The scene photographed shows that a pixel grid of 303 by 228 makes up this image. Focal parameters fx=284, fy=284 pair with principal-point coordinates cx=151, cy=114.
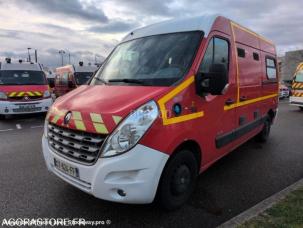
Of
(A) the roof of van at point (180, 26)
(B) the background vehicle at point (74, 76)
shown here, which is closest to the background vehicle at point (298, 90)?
(B) the background vehicle at point (74, 76)

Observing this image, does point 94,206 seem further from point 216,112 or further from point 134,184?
point 216,112

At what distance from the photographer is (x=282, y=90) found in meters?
23.1

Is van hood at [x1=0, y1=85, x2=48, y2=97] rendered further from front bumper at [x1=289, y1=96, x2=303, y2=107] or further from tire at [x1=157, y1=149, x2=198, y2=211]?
front bumper at [x1=289, y1=96, x2=303, y2=107]

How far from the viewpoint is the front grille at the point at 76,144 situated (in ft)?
9.88

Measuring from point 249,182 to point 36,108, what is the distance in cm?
880

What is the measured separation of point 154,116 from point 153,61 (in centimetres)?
117

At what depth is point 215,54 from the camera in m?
4.14

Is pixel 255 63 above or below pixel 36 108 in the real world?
above

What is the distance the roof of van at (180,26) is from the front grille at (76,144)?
2.08 m

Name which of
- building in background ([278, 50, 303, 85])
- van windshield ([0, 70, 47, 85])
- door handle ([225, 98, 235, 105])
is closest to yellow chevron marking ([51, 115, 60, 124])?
door handle ([225, 98, 235, 105])

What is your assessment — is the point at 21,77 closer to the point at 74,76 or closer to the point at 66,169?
the point at 74,76

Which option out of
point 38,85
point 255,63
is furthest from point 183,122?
point 38,85

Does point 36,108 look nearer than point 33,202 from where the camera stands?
No

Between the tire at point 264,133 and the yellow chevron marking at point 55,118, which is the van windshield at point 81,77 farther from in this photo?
the yellow chevron marking at point 55,118
